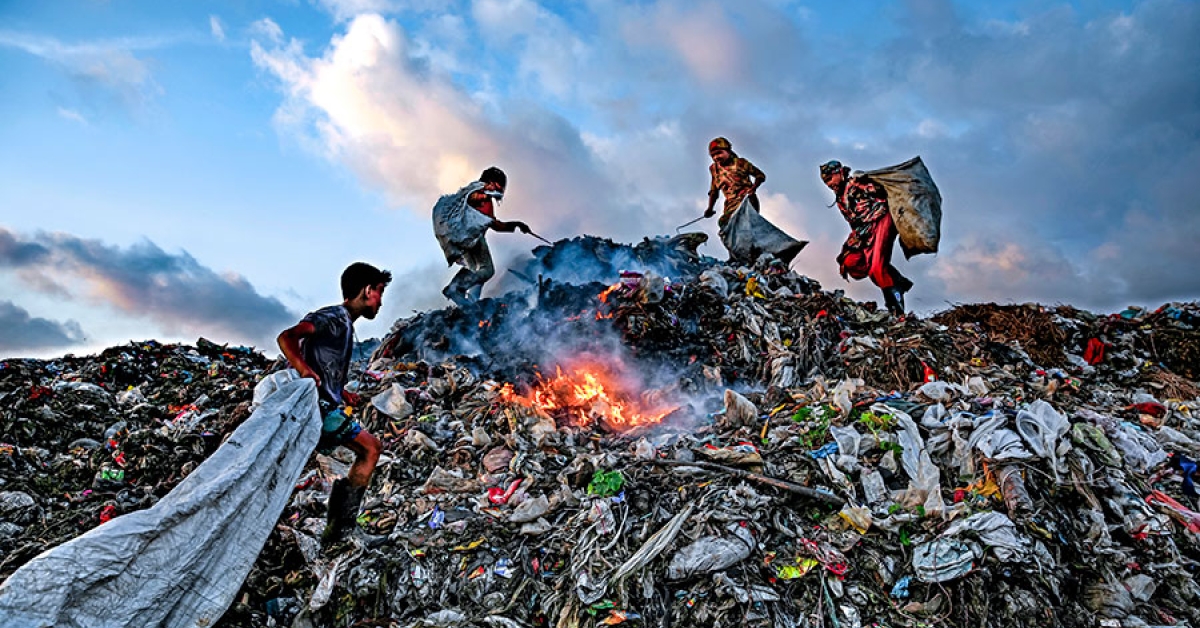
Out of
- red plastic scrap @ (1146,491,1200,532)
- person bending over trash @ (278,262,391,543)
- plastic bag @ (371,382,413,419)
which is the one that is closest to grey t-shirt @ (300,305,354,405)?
person bending over trash @ (278,262,391,543)

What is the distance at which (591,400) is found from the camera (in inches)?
215

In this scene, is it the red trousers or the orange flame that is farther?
the red trousers

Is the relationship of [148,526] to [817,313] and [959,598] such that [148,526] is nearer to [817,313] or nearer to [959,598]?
[959,598]

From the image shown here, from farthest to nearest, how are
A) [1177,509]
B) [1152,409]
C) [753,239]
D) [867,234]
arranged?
1. [753,239]
2. [867,234]
3. [1152,409]
4. [1177,509]

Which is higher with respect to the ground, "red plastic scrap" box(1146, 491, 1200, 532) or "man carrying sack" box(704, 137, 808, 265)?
"man carrying sack" box(704, 137, 808, 265)

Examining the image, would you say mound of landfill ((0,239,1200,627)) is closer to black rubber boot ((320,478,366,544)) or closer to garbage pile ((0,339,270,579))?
garbage pile ((0,339,270,579))

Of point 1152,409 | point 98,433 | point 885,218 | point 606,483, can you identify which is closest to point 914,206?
point 885,218

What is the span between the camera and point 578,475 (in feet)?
12.0

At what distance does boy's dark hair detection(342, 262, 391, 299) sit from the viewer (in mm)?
3195

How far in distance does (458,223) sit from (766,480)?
4.91m

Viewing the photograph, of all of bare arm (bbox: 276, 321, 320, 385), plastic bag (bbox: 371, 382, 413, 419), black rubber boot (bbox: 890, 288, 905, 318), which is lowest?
bare arm (bbox: 276, 321, 320, 385)

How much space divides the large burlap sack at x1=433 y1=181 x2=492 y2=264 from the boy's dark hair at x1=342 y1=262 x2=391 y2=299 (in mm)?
3689

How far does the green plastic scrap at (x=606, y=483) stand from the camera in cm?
345

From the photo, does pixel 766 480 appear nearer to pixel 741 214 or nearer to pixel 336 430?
pixel 336 430
